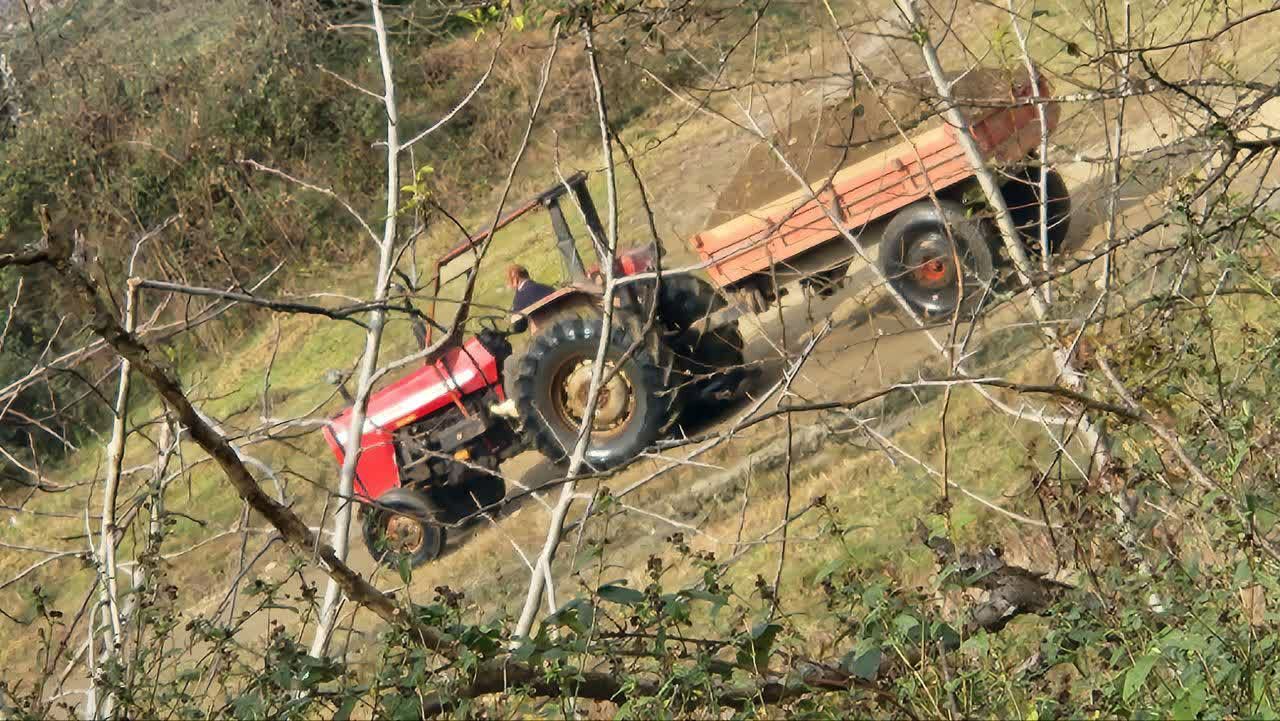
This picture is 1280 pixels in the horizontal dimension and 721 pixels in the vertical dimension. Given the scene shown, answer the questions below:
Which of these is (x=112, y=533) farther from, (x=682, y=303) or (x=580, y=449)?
(x=682, y=303)

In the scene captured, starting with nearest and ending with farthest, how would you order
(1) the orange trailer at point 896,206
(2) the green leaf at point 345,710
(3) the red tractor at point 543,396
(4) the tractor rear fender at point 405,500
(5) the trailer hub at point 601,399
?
(2) the green leaf at point 345,710
(4) the tractor rear fender at point 405,500
(3) the red tractor at point 543,396
(1) the orange trailer at point 896,206
(5) the trailer hub at point 601,399

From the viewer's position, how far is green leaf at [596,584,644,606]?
2.90 meters

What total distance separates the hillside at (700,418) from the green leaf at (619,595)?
17 mm

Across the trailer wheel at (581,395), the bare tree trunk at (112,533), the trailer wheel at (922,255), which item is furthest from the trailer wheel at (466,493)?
the bare tree trunk at (112,533)

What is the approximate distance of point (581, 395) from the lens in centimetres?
1078

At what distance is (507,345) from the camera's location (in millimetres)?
10945

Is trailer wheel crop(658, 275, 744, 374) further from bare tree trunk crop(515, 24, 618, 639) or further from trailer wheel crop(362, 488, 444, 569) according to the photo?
bare tree trunk crop(515, 24, 618, 639)

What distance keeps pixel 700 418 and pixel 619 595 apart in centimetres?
864

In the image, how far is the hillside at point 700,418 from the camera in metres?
3.14

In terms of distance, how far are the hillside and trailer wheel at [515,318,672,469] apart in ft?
1.25

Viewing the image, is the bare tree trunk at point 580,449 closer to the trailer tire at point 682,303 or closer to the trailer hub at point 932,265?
the trailer tire at point 682,303

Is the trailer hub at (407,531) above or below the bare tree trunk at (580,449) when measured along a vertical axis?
below

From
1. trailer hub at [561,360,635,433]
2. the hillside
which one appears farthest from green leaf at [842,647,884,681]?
trailer hub at [561,360,635,433]

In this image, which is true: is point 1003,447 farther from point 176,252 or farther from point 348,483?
point 176,252
